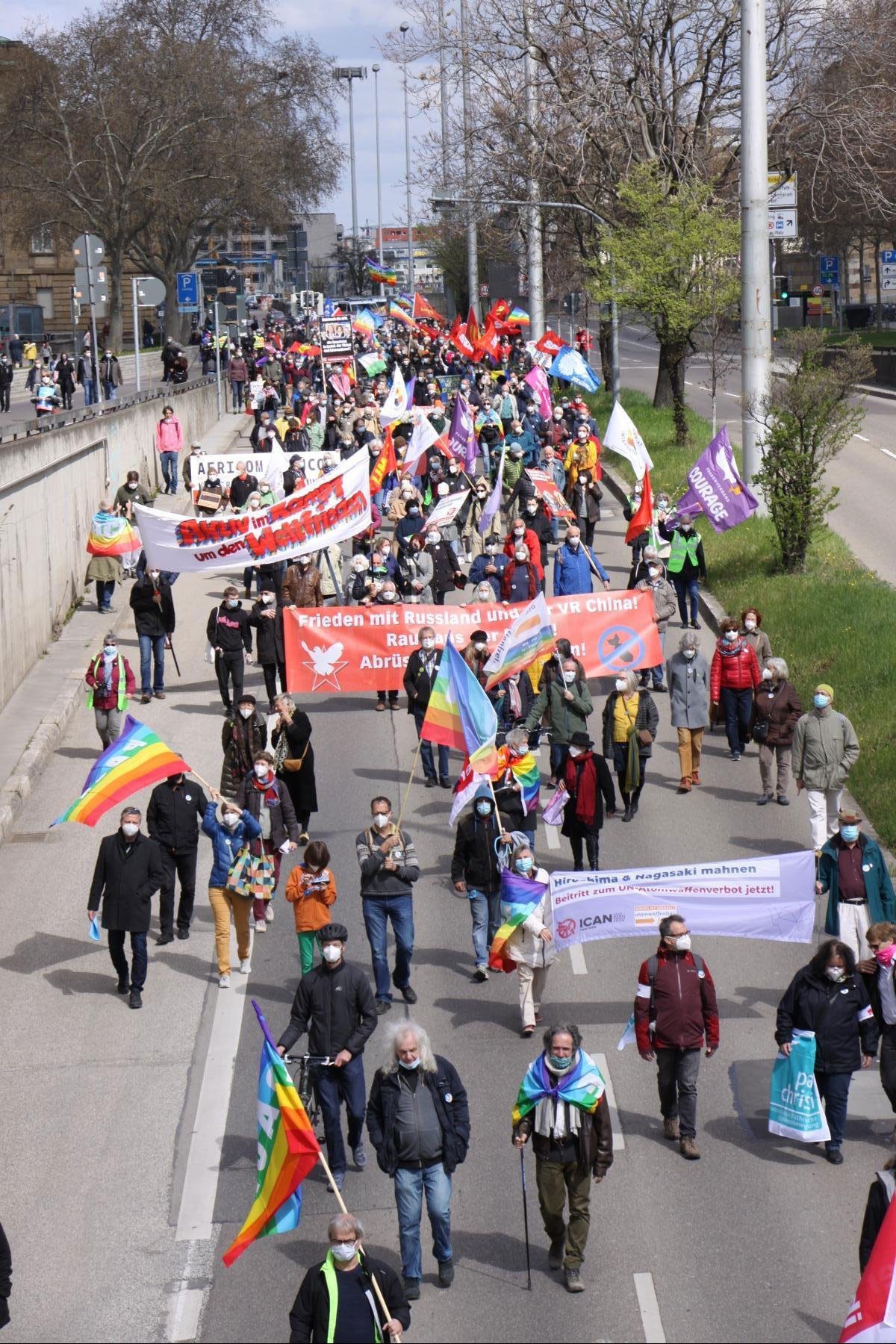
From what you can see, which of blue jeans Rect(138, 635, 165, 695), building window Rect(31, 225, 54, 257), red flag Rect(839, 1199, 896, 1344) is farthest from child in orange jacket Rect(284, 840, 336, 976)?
building window Rect(31, 225, 54, 257)

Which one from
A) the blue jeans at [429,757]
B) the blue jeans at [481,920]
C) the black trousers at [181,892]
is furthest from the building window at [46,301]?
the blue jeans at [481,920]

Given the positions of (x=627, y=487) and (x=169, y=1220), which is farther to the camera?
(x=627, y=487)

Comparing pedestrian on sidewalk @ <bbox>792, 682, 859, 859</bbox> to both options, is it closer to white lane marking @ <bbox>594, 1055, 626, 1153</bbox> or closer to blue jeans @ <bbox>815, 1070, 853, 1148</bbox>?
white lane marking @ <bbox>594, 1055, 626, 1153</bbox>

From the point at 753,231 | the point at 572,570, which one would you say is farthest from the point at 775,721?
the point at 753,231

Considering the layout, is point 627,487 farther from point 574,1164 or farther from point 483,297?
point 483,297

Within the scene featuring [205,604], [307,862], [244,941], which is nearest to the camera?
[307,862]

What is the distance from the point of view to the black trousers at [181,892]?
14.3m

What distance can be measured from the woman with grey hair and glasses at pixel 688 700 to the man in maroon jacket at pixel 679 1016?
693cm

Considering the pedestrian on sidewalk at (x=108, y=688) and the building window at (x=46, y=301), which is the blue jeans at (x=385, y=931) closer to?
the pedestrian on sidewalk at (x=108, y=688)

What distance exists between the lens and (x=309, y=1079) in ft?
34.9

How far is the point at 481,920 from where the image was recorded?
43.8 feet

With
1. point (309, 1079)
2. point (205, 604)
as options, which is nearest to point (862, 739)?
point (309, 1079)

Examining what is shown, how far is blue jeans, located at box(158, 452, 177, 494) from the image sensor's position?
36844 millimetres

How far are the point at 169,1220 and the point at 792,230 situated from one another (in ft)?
80.5
